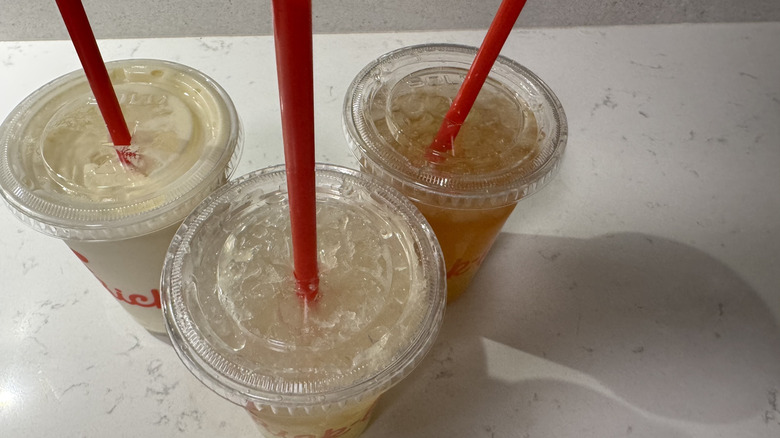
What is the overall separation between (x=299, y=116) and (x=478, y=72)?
0.36 m

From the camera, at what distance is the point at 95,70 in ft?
2.27

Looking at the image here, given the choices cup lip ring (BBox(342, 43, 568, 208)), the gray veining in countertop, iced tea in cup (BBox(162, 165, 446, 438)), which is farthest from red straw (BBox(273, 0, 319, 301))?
the gray veining in countertop

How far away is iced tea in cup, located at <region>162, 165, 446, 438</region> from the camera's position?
2.10ft

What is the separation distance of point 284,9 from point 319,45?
1061mm

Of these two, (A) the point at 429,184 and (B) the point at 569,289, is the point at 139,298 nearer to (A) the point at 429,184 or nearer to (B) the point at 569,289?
(A) the point at 429,184

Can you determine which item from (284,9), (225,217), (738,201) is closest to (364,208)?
(225,217)

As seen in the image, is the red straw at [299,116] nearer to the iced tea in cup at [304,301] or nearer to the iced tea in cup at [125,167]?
the iced tea in cup at [304,301]

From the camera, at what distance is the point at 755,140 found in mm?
1320

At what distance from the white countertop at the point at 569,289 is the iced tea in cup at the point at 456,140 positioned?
0.58 ft

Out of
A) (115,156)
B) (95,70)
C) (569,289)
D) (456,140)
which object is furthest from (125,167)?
(569,289)

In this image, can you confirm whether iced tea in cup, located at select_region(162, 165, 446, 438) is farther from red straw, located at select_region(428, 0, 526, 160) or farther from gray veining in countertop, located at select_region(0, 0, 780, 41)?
gray veining in countertop, located at select_region(0, 0, 780, 41)

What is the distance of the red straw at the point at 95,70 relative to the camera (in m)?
0.64

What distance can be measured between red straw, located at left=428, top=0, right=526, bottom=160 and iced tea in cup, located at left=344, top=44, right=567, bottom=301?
22 mm

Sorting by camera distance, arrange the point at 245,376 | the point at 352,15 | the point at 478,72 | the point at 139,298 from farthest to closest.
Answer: the point at 352,15, the point at 139,298, the point at 478,72, the point at 245,376
